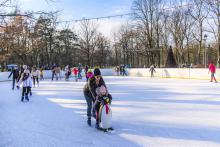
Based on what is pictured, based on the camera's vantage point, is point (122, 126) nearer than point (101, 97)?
No

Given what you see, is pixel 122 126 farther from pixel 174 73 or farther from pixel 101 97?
pixel 174 73

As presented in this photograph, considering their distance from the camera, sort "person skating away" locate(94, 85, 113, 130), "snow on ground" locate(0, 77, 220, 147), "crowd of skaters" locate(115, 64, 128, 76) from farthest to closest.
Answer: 1. "crowd of skaters" locate(115, 64, 128, 76)
2. "person skating away" locate(94, 85, 113, 130)
3. "snow on ground" locate(0, 77, 220, 147)

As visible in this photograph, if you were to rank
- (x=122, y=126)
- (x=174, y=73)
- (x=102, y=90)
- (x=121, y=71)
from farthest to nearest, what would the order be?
(x=121, y=71) < (x=174, y=73) < (x=122, y=126) < (x=102, y=90)

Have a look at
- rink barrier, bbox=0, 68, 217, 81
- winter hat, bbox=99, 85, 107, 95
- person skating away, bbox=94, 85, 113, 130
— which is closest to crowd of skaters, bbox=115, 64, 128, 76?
rink barrier, bbox=0, 68, 217, 81

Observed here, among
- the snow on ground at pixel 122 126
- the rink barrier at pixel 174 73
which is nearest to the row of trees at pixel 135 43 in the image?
the rink barrier at pixel 174 73

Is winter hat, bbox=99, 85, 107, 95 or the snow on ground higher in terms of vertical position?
winter hat, bbox=99, 85, 107, 95

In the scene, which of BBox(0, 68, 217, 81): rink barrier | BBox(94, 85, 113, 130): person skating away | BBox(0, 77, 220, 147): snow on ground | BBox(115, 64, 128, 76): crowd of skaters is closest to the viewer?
BBox(0, 77, 220, 147): snow on ground

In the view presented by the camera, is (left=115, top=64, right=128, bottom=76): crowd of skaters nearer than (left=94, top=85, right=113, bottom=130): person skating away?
No

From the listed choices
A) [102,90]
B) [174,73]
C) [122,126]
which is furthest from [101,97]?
[174,73]

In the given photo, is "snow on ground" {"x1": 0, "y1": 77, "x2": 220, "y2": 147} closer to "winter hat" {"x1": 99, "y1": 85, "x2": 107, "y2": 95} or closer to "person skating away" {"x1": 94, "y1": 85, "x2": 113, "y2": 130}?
"person skating away" {"x1": 94, "y1": 85, "x2": 113, "y2": 130}

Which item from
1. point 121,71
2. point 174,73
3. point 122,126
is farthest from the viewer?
point 121,71

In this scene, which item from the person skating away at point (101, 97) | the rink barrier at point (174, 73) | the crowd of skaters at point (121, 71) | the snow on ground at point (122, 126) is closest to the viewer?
the snow on ground at point (122, 126)

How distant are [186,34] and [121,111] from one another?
123 feet

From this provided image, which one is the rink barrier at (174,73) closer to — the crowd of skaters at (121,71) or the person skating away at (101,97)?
the crowd of skaters at (121,71)
